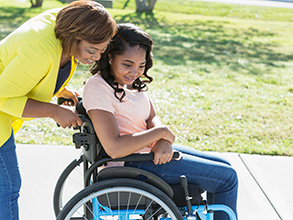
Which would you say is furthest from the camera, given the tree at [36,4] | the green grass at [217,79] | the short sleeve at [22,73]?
the tree at [36,4]

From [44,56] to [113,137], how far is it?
1.63ft

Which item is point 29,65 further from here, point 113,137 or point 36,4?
point 36,4

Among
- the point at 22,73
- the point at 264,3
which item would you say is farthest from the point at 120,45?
the point at 264,3

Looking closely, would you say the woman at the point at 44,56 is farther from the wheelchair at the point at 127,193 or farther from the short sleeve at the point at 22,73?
the wheelchair at the point at 127,193

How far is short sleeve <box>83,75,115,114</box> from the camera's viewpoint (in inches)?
83.0

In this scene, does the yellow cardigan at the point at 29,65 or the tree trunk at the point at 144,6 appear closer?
the yellow cardigan at the point at 29,65

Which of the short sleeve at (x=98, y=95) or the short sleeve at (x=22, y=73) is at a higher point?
the short sleeve at (x=22, y=73)

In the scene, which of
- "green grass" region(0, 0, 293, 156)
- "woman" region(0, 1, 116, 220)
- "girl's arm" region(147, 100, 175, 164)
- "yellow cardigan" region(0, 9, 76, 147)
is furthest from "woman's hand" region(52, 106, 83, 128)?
"green grass" region(0, 0, 293, 156)

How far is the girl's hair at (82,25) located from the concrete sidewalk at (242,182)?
1373 millimetres

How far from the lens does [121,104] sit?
7.30 ft

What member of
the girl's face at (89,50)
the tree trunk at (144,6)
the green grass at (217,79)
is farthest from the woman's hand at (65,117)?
the tree trunk at (144,6)

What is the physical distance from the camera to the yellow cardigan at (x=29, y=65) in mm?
1923

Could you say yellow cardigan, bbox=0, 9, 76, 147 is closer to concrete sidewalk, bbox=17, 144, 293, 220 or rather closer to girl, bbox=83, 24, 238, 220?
girl, bbox=83, 24, 238, 220

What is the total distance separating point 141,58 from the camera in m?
2.21
